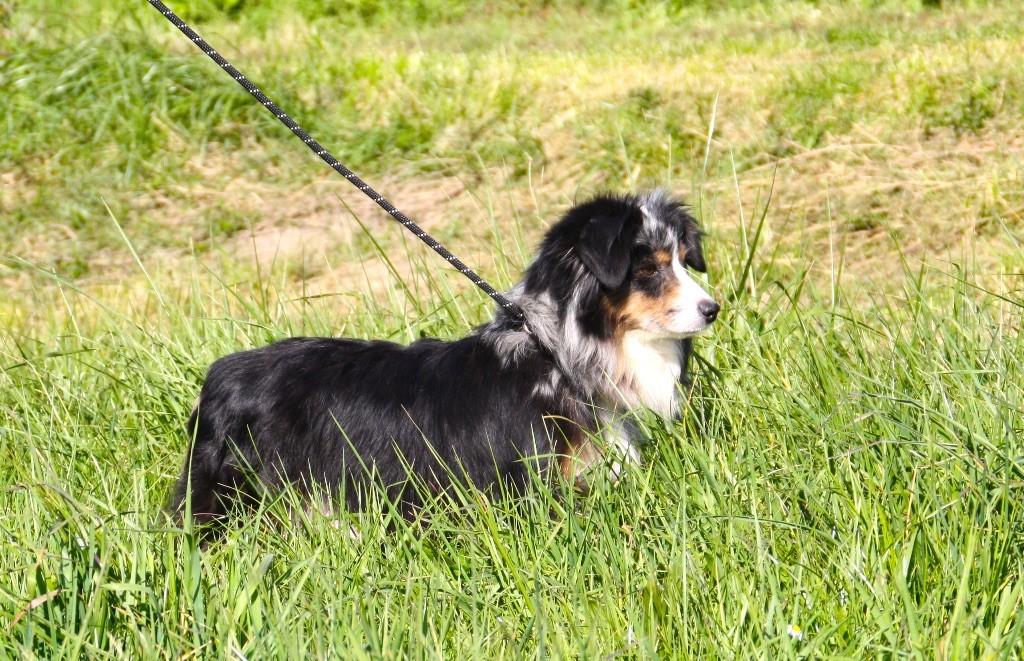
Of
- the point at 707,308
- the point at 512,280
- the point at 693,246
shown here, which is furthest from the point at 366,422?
the point at 512,280

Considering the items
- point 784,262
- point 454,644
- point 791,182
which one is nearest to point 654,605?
point 454,644

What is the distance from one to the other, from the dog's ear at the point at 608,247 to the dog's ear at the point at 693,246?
348 mm

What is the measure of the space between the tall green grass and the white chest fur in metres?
0.09

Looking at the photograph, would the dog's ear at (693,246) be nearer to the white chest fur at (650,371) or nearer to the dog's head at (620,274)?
the dog's head at (620,274)

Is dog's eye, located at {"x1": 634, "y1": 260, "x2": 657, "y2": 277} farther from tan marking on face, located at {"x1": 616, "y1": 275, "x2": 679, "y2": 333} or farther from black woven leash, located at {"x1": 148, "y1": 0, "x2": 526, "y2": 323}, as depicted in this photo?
black woven leash, located at {"x1": 148, "y1": 0, "x2": 526, "y2": 323}

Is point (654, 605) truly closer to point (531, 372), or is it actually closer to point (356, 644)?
point (356, 644)

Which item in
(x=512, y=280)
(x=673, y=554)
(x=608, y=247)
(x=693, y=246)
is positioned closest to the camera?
(x=673, y=554)

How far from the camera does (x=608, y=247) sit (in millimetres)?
2873

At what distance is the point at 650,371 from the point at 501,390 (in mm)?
415

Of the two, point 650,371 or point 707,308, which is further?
point 650,371

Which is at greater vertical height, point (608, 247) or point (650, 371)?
point (608, 247)

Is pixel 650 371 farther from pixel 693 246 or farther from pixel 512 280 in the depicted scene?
pixel 512 280

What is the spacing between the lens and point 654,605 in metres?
2.20

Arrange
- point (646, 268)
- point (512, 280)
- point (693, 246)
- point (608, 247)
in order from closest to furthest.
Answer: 1. point (608, 247)
2. point (646, 268)
3. point (693, 246)
4. point (512, 280)
